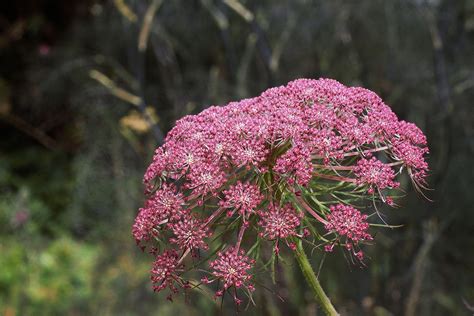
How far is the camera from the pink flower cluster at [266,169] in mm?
832

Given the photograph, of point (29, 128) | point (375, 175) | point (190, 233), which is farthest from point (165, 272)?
point (29, 128)

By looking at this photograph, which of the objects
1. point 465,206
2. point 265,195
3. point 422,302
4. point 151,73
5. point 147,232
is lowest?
point 147,232

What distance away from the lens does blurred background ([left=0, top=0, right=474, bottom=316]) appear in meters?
2.55

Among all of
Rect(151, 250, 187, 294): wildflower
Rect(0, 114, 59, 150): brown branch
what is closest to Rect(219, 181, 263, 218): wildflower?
Rect(151, 250, 187, 294): wildflower

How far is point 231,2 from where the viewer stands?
222cm

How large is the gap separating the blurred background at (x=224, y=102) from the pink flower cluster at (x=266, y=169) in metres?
1.12

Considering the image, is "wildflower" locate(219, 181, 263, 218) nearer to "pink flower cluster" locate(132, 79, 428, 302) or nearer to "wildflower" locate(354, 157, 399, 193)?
"pink flower cluster" locate(132, 79, 428, 302)

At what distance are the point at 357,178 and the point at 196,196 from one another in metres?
0.22

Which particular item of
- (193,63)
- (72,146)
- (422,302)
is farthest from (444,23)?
(72,146)

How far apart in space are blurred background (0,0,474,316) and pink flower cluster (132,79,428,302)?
1124 mm

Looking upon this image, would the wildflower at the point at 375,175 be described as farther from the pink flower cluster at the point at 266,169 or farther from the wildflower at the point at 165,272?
the wildflower at the point at 165,272

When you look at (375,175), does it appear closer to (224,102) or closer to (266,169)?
(266,169)

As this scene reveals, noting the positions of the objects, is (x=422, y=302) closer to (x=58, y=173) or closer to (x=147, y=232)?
(x=147, y=232)

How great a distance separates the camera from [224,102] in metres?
2.99
